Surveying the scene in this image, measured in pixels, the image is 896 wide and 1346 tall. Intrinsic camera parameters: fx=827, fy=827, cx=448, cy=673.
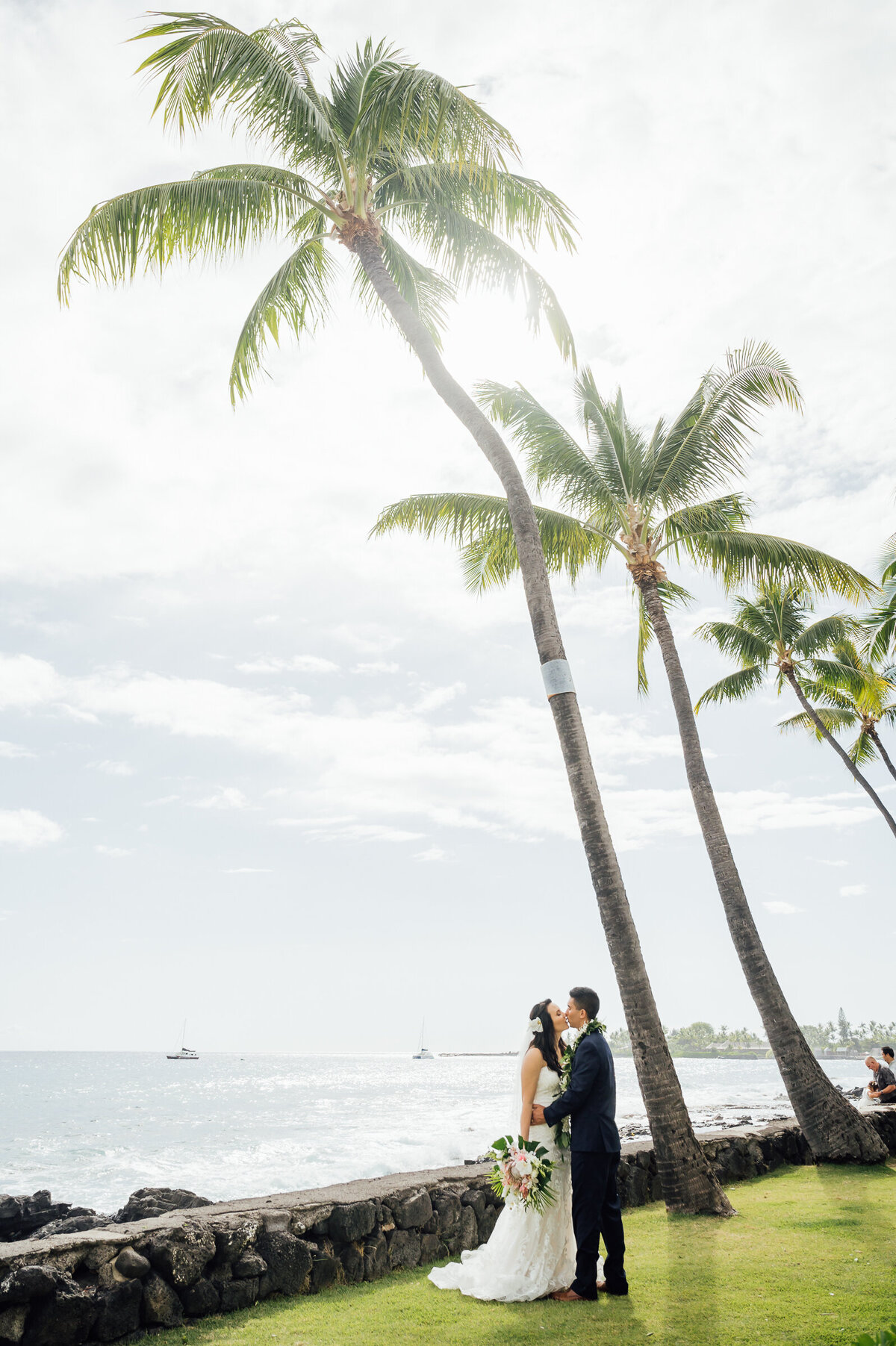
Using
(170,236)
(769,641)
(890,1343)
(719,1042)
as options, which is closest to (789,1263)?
(890,1343)

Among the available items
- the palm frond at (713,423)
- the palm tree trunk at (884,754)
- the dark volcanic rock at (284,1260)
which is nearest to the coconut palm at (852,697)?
the palm tree trunk at (884,754)

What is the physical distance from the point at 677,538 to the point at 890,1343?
38.1 feet

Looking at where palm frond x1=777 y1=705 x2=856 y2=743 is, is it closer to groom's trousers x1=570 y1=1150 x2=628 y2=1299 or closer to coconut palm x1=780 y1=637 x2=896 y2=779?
coconut palm x1=780 y1=637 x2=896 y2=779

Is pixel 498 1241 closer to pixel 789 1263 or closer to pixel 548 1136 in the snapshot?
pixel 548 1136

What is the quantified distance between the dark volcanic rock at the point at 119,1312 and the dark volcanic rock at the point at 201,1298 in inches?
12.9

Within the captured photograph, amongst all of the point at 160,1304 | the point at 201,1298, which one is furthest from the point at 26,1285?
the point at 201,1298

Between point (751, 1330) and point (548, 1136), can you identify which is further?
point (548, 1136)

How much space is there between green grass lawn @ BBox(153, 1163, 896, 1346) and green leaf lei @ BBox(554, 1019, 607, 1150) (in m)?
0.89

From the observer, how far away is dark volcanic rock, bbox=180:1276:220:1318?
4.97m

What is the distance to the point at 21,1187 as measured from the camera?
25344mm

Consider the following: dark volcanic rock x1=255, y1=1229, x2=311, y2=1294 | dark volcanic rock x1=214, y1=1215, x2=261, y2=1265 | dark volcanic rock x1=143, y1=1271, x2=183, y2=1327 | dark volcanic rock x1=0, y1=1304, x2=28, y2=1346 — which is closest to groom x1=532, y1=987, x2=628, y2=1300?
dark volcanic rock x1=255, y1=1229, x2=311, y2=1294

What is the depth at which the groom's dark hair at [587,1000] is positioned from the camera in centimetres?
563

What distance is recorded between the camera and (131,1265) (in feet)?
15.8

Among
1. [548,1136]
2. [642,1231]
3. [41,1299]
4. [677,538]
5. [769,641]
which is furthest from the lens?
[769,641]
